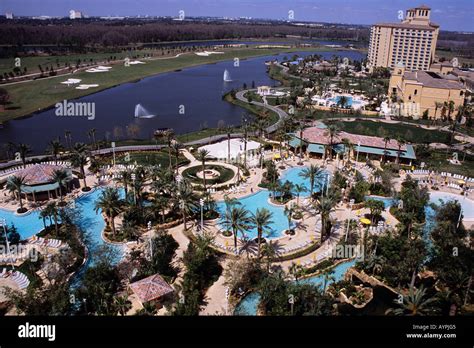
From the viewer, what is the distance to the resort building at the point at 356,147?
179 feet

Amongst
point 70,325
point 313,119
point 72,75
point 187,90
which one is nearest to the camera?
point 70,325

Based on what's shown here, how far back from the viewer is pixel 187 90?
10788cm

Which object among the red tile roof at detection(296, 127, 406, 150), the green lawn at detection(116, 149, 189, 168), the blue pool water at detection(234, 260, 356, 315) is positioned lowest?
the blue pool water at detection(234, 260, 356, 315)

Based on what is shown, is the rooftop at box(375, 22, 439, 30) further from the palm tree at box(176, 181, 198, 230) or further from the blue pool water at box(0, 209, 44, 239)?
the blue pool water at box(0, 209, 44, 239)

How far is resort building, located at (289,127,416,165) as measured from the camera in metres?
54.4

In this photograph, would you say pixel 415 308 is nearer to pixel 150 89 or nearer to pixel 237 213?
pixel 237 213

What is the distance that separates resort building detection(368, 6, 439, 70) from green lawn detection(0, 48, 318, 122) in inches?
2533

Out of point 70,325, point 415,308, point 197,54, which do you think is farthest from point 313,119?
point 197,54

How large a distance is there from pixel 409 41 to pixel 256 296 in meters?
134

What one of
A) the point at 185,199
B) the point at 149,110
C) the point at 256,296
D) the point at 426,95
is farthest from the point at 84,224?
the point at 426,95

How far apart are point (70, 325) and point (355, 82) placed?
122 m

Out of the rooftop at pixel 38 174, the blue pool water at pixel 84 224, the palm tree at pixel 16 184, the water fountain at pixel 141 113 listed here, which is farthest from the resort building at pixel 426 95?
the palm tree at pixel 16 184

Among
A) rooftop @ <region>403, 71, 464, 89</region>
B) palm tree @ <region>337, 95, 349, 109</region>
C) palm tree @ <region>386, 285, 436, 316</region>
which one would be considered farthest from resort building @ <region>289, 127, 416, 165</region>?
palm tree @ <region>386, 285, 436, 316</region>

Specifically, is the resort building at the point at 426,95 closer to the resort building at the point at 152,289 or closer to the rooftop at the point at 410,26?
the rooftop at the point at 410,26
